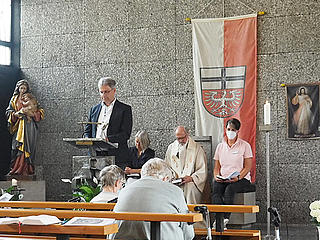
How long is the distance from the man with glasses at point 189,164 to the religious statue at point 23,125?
2.44 metres

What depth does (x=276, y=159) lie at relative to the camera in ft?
30.6

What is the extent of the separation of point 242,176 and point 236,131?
648mm

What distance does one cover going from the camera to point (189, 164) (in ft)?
28.0

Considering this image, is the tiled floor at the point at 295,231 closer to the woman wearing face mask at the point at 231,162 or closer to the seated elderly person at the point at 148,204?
the woman wearing face mask at the point at 231,162

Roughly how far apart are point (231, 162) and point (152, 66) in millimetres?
2419

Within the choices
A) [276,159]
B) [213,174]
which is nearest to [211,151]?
[213,174]

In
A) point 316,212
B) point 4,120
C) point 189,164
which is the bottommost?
point 316,212

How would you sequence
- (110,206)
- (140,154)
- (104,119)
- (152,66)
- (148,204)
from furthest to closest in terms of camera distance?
(152,66) < (140,154) < (104,119) < (110,206) < (148,204)

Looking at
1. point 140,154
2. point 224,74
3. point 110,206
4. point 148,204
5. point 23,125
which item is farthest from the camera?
point 23,125

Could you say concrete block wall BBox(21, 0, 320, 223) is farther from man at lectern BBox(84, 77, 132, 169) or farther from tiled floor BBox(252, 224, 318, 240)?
man at lectern BBox(84, 77, 132, 169)

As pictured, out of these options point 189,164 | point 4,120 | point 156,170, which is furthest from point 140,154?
point 156,170

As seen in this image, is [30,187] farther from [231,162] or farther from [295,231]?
[295,231]

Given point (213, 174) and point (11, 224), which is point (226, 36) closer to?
point (213, 174)

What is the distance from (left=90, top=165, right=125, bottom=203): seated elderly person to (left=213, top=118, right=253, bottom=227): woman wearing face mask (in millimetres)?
3132
